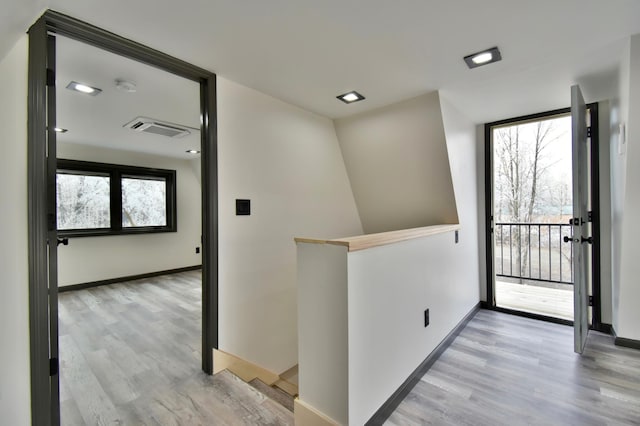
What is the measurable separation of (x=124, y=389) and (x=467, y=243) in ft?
10.4

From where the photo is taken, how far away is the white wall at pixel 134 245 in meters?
4.28

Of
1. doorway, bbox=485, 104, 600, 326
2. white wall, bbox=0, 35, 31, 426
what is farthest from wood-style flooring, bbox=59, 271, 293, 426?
doorway, bbox=485, 104, 600, 326

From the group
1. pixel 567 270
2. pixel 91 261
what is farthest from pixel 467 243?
pixel 91 261

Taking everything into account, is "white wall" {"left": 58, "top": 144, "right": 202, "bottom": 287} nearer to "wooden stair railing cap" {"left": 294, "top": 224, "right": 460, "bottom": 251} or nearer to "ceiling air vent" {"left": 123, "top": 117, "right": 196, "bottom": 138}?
"ceiling air vent" {"left": 123, "top": 117, "right": 196, "bottom": 138}

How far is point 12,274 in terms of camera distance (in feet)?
4.09

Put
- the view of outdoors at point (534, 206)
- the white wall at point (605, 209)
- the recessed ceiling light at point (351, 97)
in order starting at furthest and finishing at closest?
1. the view of outdoors at point (534, 206)
2. the white wall at point (605, 209)
3. the recessed ceiling light at point (351, 97)

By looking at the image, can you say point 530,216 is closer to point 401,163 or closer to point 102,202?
point 401,163

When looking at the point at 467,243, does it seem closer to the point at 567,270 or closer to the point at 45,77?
the point at 567,270

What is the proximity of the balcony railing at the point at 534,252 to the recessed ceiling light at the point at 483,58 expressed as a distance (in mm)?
2981

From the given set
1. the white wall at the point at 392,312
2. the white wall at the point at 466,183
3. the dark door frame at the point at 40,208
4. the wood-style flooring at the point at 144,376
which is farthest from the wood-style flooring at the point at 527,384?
the dark door frame at the point at 40,208

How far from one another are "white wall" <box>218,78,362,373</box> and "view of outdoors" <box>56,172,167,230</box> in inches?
152

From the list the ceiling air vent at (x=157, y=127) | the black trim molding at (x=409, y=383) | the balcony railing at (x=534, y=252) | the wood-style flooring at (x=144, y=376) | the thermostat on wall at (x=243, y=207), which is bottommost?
the wood-style flooring at (x=144, y=376)

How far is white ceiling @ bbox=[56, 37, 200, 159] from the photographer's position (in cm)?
186

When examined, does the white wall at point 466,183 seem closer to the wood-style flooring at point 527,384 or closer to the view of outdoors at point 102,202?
the wood-style flooring at point 527,384
